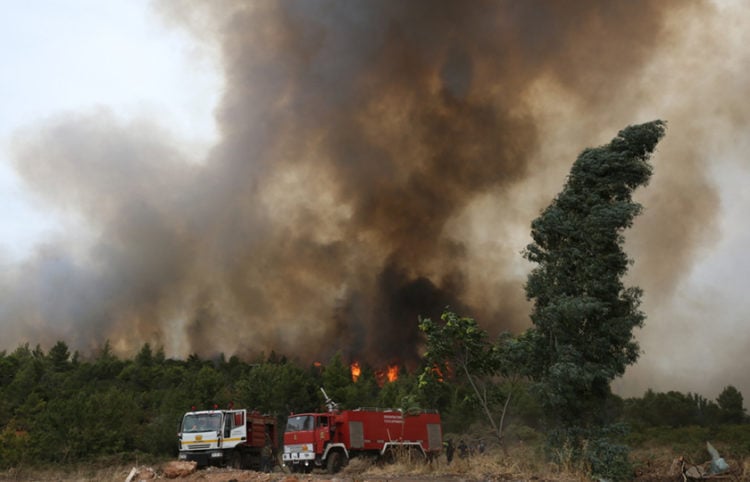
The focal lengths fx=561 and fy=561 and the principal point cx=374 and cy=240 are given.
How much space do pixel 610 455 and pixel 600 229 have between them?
771 cm

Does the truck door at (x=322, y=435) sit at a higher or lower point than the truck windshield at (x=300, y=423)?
lower

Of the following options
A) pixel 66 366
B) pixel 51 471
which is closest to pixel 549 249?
pixel 51 471

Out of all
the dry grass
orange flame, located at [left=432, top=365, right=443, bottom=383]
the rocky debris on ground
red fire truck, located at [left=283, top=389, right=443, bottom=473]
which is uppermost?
orange flame, located at [left=432, top=365, right=443, bottom=383]

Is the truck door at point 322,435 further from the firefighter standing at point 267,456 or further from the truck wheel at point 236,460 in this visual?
the firefighter standing at point 267,456

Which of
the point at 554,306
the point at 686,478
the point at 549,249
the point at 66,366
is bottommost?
the point at 686,478

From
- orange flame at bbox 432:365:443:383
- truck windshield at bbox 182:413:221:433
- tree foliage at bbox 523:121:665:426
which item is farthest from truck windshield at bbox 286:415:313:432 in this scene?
tree foliage at bbox 523:121:665:426

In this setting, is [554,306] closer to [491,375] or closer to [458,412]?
[491,375]

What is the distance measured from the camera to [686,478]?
711 inches

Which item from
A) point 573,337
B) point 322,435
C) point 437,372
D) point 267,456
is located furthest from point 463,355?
point 267,456

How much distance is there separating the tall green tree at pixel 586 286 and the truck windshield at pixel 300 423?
1068 centimetres

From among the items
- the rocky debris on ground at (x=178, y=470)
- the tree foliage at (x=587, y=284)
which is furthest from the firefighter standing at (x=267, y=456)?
the tree foliage at (x=587, y=284)

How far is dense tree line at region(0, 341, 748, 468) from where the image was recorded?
1271 inches

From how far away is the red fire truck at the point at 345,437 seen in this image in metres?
25.5

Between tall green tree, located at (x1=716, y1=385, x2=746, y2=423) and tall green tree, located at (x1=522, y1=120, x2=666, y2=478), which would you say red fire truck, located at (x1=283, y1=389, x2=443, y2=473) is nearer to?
tall green tree, located at (x1=522, y1=120, x2=666, y2=478)
